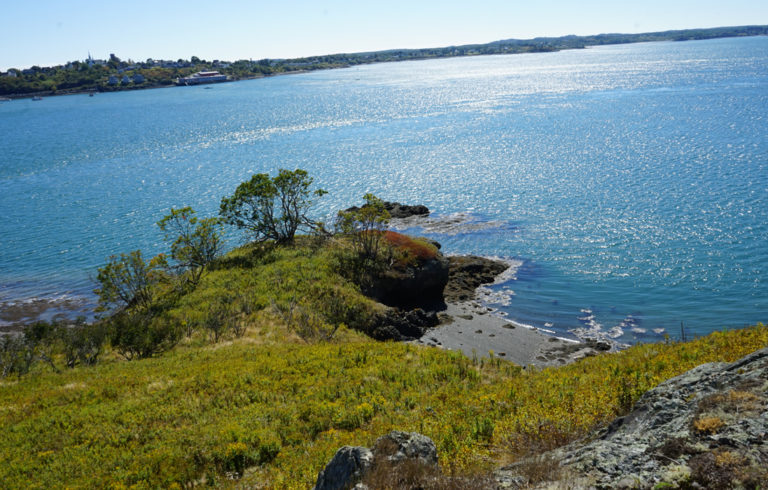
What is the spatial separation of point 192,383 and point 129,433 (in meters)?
4.36

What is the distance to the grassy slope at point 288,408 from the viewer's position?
573 inches

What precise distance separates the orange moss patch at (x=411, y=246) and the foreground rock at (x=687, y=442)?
28383 mm

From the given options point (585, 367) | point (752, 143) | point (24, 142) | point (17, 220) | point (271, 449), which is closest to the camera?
point (271, 449)

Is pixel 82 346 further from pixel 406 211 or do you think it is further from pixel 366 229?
pixel 406 211

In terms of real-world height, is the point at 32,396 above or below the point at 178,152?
below

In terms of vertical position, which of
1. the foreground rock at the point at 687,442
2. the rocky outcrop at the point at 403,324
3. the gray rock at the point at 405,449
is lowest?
the rocky outcrop at the point at 403,324

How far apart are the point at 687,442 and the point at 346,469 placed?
6.87 meters

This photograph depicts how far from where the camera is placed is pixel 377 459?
11141 millimetres

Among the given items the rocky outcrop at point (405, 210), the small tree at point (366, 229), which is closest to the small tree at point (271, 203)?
the small tree at point (366, 229)

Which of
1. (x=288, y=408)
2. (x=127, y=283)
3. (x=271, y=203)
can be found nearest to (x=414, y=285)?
(x=271, y=203)

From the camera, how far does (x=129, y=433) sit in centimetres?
1772

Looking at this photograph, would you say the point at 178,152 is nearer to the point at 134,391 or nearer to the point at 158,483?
the point at 134,391

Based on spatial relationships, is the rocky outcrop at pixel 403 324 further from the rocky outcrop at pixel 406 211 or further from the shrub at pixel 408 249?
the rocky outcrop at pixel 406 211

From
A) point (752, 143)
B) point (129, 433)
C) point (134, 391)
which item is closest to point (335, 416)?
→ point (129, 433)
